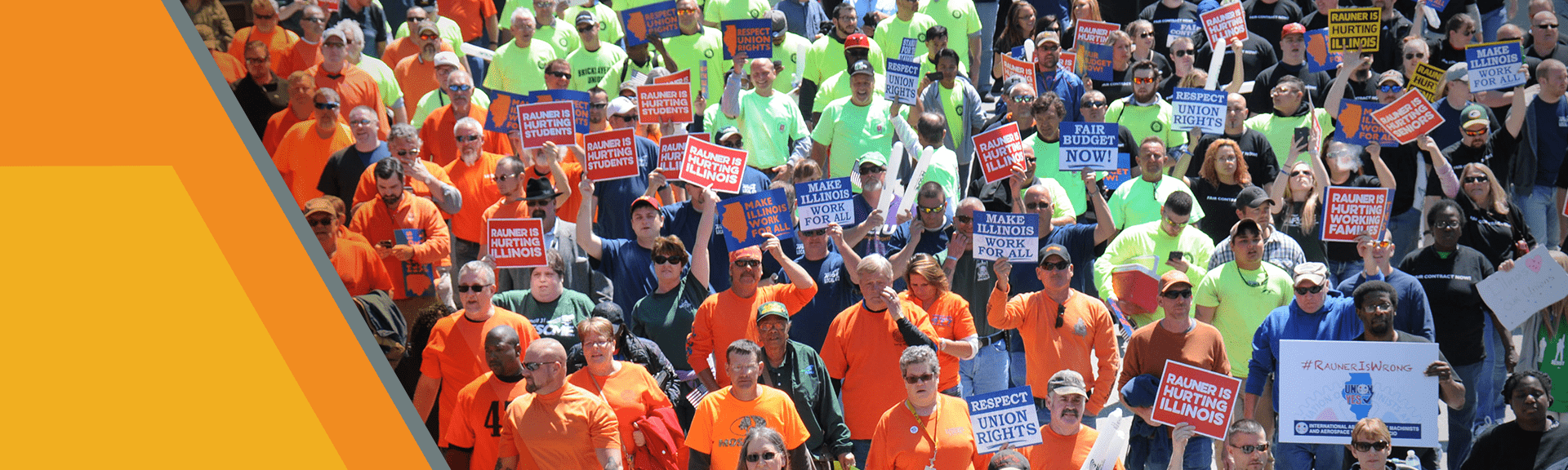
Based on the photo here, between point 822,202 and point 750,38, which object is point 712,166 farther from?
point 750,38

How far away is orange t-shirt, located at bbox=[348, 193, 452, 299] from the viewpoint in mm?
9148

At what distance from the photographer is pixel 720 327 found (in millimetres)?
8258

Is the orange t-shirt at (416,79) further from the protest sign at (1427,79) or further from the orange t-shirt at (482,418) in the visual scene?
the protest sign at (1427,79)

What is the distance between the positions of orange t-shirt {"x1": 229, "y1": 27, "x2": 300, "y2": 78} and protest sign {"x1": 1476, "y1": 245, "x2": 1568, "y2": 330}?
937cm

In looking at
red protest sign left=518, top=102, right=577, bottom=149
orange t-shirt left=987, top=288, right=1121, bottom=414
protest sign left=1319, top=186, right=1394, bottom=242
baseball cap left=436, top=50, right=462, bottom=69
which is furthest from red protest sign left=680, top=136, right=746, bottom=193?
protest sign left=1319, top=186, right=1394, bottom=242

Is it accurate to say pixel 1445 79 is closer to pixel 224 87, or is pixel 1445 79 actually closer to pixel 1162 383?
pixel 1162 383

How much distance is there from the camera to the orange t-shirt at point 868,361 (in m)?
8.08

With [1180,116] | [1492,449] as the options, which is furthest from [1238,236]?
[1180,116]

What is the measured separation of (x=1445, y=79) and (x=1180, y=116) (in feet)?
10.2

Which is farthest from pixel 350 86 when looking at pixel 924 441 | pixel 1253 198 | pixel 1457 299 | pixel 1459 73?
pixel 1459 73

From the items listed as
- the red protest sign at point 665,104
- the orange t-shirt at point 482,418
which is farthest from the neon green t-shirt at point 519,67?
the orange t-shirt at point 482,418

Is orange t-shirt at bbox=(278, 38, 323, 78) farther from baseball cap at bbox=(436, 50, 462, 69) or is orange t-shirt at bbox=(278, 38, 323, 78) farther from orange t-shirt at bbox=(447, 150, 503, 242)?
orange t-shirt at bbox=(447, 150, 503, 242)

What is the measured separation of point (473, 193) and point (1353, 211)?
603 centimetres

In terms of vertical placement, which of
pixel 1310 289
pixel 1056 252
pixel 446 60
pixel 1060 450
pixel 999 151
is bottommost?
pixel 1060 450
